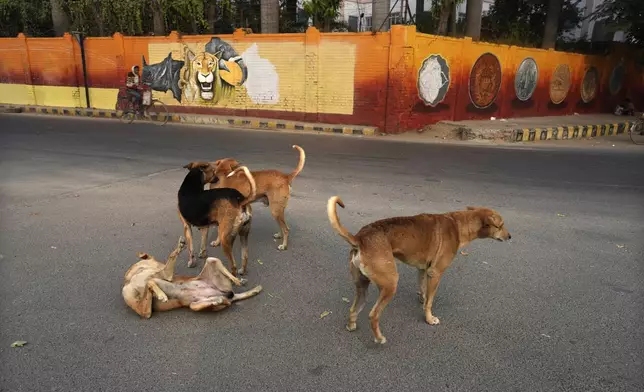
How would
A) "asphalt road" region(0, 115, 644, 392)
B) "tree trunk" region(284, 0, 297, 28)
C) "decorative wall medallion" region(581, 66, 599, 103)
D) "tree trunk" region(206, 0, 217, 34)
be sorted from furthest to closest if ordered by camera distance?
"tree trunk" region(284, 0, 297, 28), "decorative wall medallion" region(581, 66, 599, 103), "tree trunk" region(206, 0, 217, 34), "asphalt road" region(0, 115, 644, 392)

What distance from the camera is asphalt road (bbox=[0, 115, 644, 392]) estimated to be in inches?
109

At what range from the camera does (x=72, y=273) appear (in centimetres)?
406

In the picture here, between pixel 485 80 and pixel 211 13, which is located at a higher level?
pixel 211 13

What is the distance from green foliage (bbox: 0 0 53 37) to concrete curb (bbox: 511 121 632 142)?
22094mm

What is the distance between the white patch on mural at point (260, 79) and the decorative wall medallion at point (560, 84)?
11890mm

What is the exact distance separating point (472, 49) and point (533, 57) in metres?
3.92

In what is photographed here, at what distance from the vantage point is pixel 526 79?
57.8 feet

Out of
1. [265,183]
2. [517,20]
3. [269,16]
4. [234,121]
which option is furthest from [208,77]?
[517,20]

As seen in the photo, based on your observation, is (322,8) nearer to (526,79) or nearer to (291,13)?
(291,13)

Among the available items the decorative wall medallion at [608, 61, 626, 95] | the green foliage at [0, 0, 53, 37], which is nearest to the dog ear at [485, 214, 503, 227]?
the decorative wall medallion at [608, 61, 626, 95]

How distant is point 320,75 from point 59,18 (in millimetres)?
14007

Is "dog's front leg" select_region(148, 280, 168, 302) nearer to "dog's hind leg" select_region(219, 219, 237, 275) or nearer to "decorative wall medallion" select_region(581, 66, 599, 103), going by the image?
"dog's hind leg" select_region(219, 219, 237, 275)

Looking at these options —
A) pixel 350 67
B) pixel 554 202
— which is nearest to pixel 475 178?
pixel 554 202

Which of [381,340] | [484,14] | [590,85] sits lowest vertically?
[381,340]
